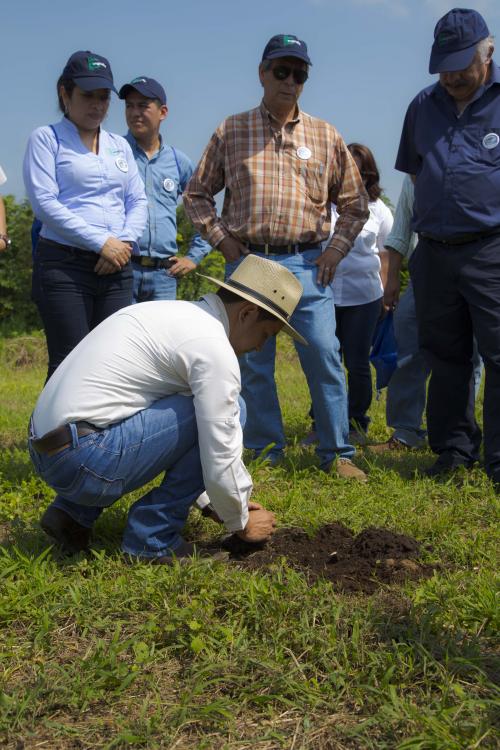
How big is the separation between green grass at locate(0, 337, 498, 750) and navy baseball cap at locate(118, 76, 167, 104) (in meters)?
3.10

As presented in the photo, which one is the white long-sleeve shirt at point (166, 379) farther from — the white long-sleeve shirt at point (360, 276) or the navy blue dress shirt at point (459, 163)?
the white long-sleeve shirt at point (360, 276)

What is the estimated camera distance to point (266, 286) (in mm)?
3484

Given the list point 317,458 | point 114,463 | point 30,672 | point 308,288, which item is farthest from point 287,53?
point 30,672

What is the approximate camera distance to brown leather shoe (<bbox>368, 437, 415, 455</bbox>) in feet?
19.5

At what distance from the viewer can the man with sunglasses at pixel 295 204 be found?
196 inches

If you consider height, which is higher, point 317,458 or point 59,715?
point 59,715

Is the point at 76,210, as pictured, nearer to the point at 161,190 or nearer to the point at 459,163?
the point at 161,190

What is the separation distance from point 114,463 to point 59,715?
1019 mm

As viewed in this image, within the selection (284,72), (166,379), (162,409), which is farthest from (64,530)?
(284,72)

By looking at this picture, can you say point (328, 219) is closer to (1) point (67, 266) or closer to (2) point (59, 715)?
(1) point (67, 266)

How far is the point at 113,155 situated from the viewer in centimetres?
513

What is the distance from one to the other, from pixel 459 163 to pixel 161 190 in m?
2.18

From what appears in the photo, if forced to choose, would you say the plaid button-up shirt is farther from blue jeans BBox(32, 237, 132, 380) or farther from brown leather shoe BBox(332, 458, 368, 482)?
brown leather shoe BBox(332, 458, 368, 482)

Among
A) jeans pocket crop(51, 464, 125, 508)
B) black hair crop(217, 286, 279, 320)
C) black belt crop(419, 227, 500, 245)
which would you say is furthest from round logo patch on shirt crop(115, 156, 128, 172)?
jeans pocket crop(51, 464, 125, 508)
